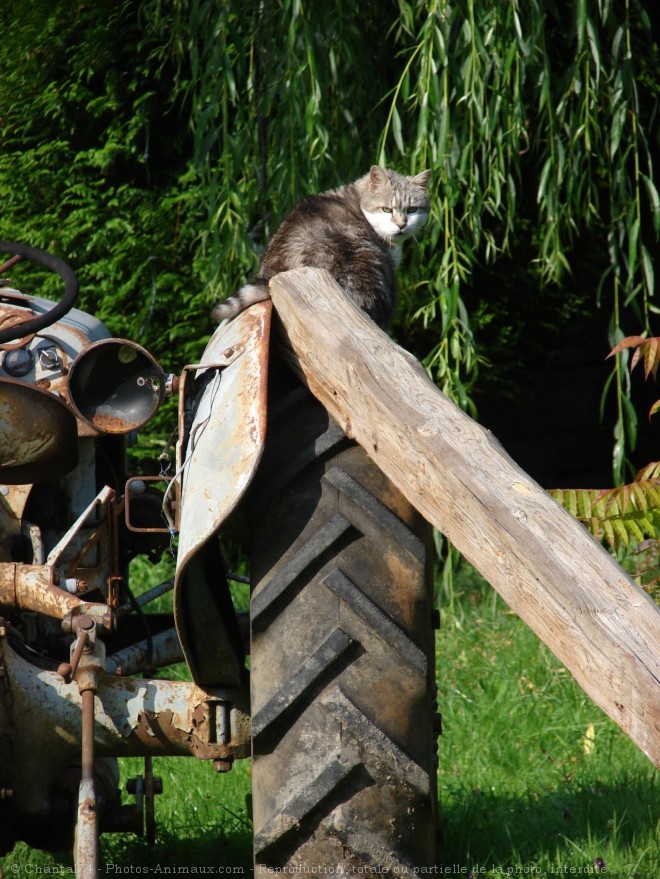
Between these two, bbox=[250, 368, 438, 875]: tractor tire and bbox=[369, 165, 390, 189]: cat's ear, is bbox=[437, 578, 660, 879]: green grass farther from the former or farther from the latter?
bbox=[369, 165, 390, 189]: cat's ear

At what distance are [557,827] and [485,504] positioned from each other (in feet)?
4.71

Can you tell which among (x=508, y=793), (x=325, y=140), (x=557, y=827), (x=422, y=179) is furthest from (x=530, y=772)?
(x=325, y=140)

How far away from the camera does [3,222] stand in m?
5.38

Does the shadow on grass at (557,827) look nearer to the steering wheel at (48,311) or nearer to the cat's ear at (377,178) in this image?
the steering wheel at (48,311)

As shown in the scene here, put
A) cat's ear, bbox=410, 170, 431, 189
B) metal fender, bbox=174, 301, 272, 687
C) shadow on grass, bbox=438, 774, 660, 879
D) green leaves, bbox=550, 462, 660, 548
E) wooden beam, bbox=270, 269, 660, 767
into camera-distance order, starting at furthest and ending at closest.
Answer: cat's ear, bbox=410, 170, 431, 189 → green leaves, bbox=550, 462, 660, 548 → shadow on grass, bbox=438, 774, 660, 879 → metal fender, bbox=174, 301, 272, 687 → wooden beam, bbox=270, 269, 660, 767

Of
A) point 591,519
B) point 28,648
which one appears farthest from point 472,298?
point 28,648

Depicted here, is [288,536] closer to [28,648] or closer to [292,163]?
[28,648]

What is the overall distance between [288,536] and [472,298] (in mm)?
4057

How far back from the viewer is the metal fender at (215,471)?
1.62 m

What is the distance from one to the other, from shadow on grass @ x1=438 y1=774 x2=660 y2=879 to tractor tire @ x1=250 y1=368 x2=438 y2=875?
84 cm

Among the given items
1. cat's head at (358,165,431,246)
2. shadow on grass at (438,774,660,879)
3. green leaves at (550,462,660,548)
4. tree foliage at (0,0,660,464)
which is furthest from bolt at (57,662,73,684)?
cat's head at (358,165,431,246)

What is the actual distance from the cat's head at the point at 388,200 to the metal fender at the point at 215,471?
86.5 inches

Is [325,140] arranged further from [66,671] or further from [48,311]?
[66,671]

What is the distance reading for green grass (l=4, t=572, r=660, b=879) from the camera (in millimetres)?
2457
